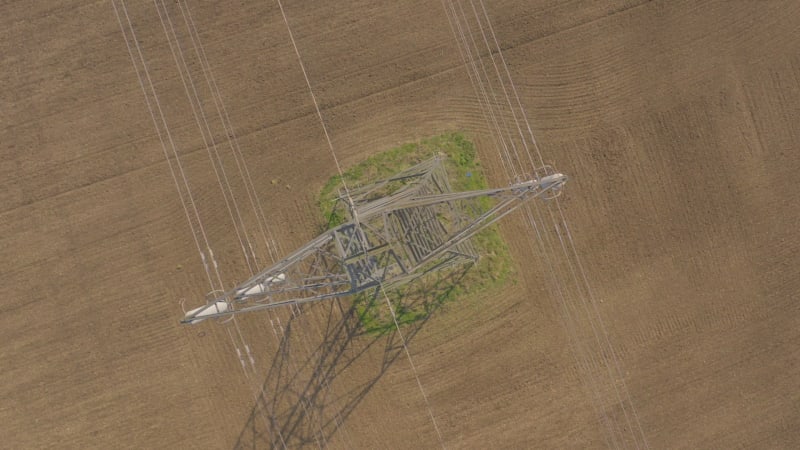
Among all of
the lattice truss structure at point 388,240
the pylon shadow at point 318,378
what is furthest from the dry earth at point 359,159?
the lattice truss structure at point 388,240

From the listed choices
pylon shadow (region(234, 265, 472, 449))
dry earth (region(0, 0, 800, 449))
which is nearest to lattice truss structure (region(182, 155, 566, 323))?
pylon shadow (region(234, 265, 472, 449))

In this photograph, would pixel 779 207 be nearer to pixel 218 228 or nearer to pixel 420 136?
Answer: pixel 420 136

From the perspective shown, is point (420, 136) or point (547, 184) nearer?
point (547, 184)

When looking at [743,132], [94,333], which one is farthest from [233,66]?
[743,132]

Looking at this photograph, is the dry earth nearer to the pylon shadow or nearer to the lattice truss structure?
the pylon shadow

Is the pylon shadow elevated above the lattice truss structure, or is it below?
below
